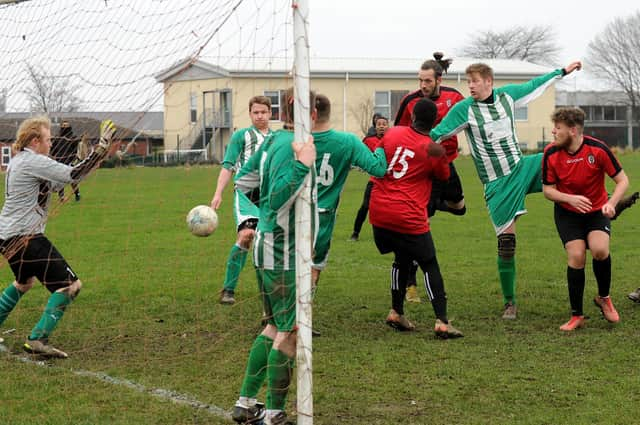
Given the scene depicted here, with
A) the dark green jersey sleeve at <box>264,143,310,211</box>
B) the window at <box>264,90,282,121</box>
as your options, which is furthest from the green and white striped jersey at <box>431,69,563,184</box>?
the dark green jersey sleeve at <box>264,143,310,211</box>

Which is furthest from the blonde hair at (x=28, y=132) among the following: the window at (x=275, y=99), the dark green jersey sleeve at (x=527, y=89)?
the dark green jersey sleeve at (x=527, y=89)

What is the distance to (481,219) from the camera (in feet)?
53.9

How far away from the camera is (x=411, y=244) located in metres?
7.27

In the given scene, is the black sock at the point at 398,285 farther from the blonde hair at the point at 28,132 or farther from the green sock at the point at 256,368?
the blonde hair at the point at 28,132

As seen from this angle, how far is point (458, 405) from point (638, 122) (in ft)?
207

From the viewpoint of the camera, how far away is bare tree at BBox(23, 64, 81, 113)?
7008mm

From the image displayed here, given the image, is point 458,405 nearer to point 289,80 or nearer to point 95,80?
point 289,80

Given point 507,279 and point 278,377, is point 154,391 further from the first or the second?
point 507,279

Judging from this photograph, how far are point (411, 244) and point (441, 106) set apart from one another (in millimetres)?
1759

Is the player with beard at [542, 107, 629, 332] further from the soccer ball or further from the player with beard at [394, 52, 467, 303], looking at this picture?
the soccer ball

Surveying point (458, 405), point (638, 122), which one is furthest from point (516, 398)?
point (638, 122)

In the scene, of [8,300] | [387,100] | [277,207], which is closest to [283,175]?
[277,207]

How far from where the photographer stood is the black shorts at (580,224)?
7.46 metres

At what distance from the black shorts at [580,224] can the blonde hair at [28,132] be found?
14.1 ft
